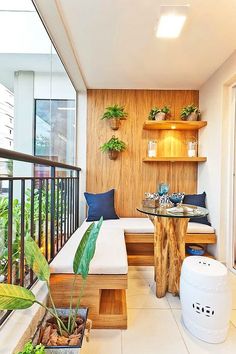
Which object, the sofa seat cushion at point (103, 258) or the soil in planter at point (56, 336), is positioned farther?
the sofa seat cushion at point (103, 258)

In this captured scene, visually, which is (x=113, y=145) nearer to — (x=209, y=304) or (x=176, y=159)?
(x=176, y=159)

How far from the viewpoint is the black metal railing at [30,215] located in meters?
1.32

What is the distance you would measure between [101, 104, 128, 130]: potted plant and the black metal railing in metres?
1.04

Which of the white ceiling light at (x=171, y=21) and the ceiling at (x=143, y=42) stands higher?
the ceiling at (x=143, y=42)

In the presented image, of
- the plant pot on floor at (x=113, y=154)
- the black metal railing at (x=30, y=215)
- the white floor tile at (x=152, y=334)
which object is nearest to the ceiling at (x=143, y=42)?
the plant pot on floor at (x=113, y=154)

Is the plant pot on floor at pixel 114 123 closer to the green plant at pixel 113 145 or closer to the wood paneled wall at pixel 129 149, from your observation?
the wood paneled wall at pixel 129 149

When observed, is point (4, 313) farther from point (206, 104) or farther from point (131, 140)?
point (206, 104)

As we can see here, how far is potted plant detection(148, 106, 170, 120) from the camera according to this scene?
11.6 feet

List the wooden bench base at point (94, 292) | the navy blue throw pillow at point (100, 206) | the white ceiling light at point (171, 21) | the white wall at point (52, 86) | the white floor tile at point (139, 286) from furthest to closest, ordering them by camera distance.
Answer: the navy blue throw pillow at point (100, 206)
the white wall at point (52, 86)
the white floor tile at point (139, 286)
the white ceiling light at point (171, 21)
the wooden bench base at point (94, 292)

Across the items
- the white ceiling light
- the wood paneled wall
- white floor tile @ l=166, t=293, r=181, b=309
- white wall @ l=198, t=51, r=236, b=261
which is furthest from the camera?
the wood paneled wall

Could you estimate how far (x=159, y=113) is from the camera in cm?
353

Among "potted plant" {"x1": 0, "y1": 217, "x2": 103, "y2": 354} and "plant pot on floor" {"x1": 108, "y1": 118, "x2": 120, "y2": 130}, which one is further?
"plant pot on floor" {"x1": 108, "y1": 118, "x2": 120, "y2": 130}

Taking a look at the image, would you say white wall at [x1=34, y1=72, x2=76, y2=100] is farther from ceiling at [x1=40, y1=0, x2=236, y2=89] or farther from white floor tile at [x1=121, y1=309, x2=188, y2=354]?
white floor tile at [x1=121, y1=309, x2=188, y2=354]

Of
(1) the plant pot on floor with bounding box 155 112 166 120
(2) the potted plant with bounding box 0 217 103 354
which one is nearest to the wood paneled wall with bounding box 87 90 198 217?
(1) the plant pot on floor with bounding box 155 112 166 120
